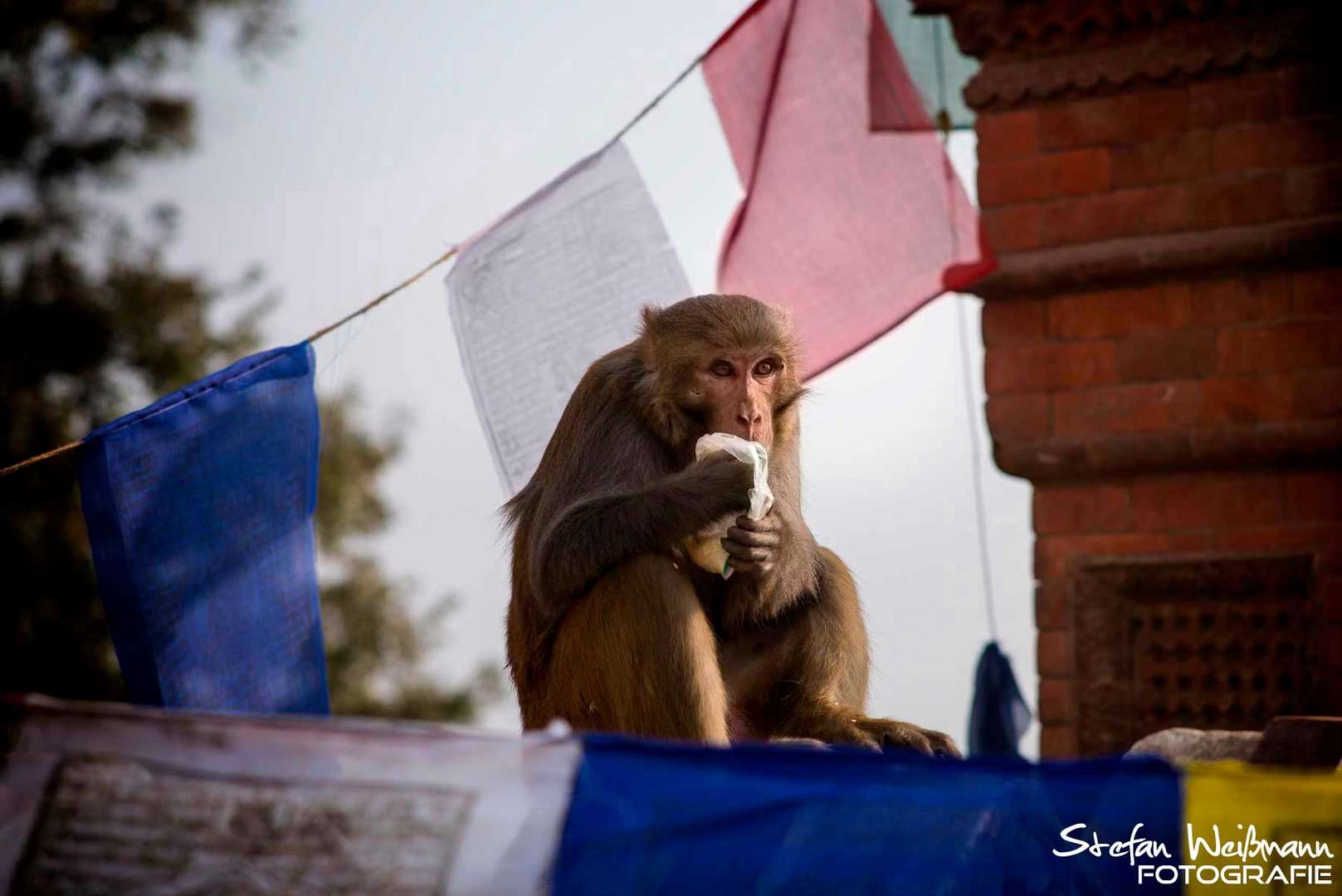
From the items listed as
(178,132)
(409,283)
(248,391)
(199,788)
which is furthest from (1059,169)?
(178,132)

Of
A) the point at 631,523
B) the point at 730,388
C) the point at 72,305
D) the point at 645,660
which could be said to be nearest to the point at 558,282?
the point at 730,388

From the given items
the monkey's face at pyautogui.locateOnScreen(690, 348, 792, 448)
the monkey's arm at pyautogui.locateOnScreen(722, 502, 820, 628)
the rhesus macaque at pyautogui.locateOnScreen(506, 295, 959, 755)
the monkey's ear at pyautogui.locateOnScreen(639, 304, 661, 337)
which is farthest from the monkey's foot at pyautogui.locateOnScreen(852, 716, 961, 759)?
the monkey's ear at pyautogui.locateOnScreen(639, 304, 661, 337)

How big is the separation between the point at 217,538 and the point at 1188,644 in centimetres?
308

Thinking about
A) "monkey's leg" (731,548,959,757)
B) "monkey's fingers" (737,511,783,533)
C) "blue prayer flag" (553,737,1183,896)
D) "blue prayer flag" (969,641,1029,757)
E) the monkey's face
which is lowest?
"blue prayer flag" (969,641,1029,757)

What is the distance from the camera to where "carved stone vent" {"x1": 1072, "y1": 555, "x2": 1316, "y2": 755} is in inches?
199

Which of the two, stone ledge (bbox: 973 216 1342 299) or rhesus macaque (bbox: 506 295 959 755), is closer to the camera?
rhesus macaque (bbox: 506 295 959 755)

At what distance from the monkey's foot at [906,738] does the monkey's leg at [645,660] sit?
14.0 inches

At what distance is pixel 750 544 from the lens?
3.52 meters

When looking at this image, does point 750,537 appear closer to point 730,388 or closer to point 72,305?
point 730,388

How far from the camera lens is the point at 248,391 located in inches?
163

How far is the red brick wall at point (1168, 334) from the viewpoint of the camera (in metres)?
5.14

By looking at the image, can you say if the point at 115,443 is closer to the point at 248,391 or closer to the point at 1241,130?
the point at 248,391

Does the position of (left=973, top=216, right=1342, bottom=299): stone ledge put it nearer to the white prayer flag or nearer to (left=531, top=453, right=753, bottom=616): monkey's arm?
the white prayer flag

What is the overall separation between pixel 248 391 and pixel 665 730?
60.4 inches
